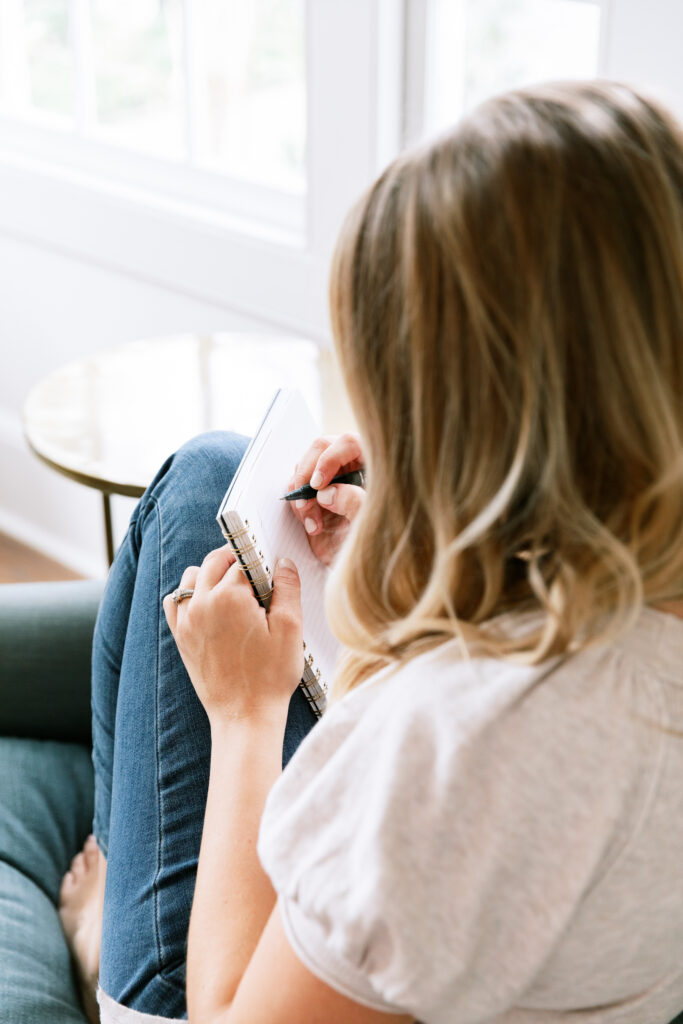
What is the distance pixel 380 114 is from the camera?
4.95 feet

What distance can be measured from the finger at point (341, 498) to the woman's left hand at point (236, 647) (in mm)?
98

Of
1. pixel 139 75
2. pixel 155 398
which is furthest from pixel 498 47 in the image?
pixel 139 75

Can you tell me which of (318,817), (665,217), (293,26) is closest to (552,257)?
(665,217)

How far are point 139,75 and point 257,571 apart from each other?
147 centimetres

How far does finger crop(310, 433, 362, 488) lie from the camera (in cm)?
88

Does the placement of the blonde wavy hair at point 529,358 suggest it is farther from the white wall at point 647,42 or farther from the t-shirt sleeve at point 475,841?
the white wall at point 647,42

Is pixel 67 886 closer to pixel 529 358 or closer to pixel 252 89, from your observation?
pixel 529 358

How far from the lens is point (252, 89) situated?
72.4 inches

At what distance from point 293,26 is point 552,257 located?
4.73 feet

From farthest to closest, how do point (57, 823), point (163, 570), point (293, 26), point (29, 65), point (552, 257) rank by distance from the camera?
point (29, 65) < point (293, 26) < point (57, 823) < point (163, 570) < point (552, 257)

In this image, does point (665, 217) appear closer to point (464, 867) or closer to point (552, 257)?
point (552, 257)

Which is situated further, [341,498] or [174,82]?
Result: [174,82]

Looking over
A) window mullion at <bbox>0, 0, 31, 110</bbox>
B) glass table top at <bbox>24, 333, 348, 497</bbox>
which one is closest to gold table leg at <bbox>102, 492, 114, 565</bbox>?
glass table top at <bbox>24, 333, 348, 497</bbox>

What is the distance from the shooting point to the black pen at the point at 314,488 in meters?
0.89
